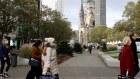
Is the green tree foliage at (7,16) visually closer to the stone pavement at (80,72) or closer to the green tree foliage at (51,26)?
the stone pavement at (80,72)

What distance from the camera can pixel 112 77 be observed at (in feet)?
63.2

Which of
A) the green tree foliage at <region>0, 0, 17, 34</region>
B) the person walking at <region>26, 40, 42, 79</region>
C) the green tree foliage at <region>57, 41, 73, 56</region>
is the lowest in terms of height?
the green tree foliage at <region>57, 41, 73, 56</region>

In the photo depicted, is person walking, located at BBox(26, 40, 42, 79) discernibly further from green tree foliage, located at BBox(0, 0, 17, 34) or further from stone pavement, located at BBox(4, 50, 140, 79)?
green tree foliage, located at BBox(0, 0, 17, 34)

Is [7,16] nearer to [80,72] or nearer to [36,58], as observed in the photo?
[80,72]

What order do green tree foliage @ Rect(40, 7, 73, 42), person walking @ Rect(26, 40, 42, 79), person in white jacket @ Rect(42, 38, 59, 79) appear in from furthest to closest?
green tree foliage @ Rect(40, 7, 73, 42)
person walking @ Rect(26, 40, 42, 79)
person in white jacket @ Rect(42, 38, 59, 79)

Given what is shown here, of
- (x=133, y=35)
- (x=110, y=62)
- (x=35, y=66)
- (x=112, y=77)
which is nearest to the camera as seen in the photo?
(x=133, y=35)

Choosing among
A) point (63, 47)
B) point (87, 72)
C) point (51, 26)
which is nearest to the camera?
point (87, 72)

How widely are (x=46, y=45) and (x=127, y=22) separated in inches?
3554

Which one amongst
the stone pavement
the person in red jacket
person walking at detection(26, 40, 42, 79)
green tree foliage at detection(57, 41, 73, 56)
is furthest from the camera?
green tree foliage at detection(57, 41, 73, 56)

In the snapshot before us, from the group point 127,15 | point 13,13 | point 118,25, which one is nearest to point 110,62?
point 13,13

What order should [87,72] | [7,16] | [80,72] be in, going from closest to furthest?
[80,72] < [87,72] < [7,16]

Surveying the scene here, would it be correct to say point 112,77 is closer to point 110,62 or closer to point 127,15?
point 110,62

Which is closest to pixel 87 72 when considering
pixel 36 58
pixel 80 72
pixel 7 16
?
pixel 80 72

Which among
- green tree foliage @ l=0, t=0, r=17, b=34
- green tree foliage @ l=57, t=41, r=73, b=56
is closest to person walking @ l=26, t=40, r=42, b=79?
green tree foliage @ l=57, t=41, r=73, b=56
